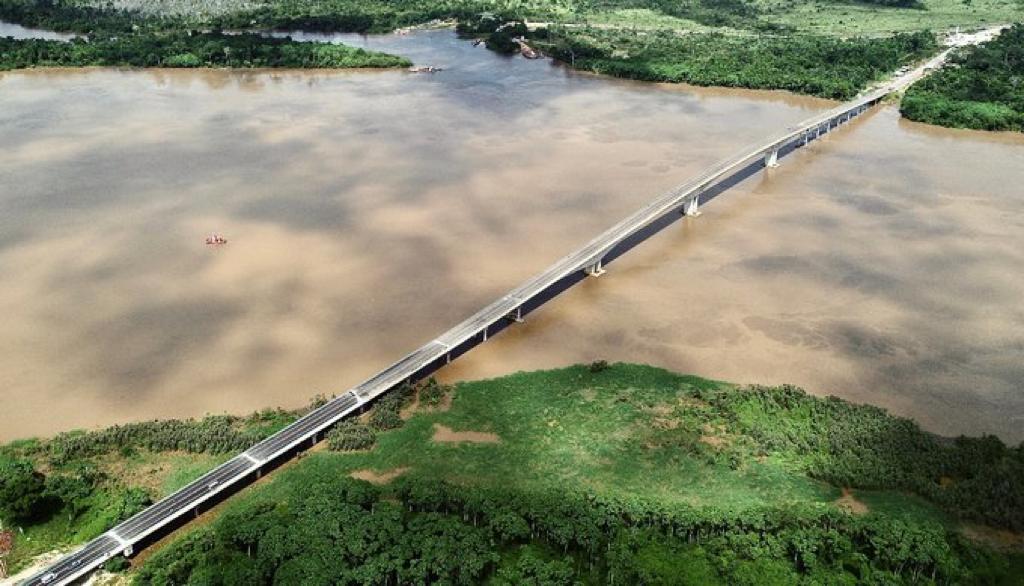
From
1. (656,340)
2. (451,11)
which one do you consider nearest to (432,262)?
(656,340)

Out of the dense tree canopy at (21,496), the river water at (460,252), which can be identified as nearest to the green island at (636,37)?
the river water at (460,252)

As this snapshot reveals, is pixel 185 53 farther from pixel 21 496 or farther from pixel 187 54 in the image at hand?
pixel 21 496

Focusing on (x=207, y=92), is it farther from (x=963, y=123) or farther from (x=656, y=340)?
(x=963, y=123)

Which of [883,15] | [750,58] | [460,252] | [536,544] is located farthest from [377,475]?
[883,15]

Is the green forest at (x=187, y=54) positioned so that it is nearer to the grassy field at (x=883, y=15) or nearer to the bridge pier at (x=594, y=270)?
the bridge pier at (x=594, y=270)

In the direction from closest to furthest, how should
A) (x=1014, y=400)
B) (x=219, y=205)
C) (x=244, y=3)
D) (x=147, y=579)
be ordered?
(x=147, y=579) → (x=1014, y=400) → (x=219, y=205) → (x=244, y=3)

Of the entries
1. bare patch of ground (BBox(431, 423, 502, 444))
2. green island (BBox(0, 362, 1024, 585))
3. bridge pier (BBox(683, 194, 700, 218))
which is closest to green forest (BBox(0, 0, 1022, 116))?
bridge pier (BBox(683, 194, 700, 218))

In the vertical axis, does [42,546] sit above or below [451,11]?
below
